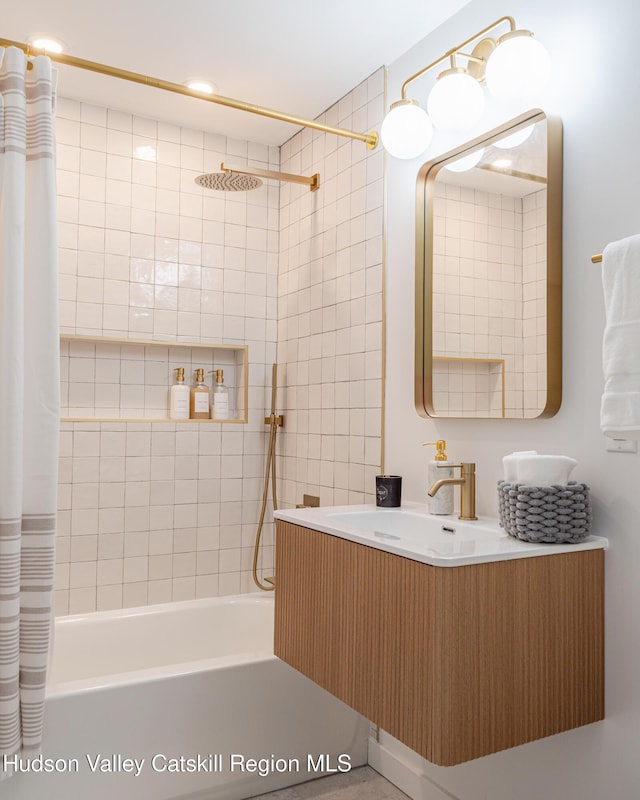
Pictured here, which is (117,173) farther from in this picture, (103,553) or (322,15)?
(103,553)

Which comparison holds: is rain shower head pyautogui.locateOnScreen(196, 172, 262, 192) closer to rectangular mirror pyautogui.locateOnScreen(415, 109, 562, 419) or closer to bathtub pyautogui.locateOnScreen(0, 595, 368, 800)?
rectangular mirror pyautogui.locateOnScreen(415, 109, 562, 419)

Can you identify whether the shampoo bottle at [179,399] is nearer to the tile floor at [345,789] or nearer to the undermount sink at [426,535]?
Result: the undermount sink at [426,535]

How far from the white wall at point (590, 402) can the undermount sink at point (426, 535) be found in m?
0.13

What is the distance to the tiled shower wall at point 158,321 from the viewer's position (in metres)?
2.77

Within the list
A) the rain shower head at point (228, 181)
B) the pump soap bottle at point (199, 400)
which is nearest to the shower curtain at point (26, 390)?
the rain shower head at point (228, 181)

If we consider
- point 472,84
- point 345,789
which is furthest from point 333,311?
point 345,789

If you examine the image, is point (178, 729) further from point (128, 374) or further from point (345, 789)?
point (128, 374)

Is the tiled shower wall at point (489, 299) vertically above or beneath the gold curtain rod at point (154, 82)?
beneath

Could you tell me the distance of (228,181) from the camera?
2600mm

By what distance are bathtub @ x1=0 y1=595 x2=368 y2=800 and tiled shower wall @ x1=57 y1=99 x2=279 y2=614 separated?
390 millimetres

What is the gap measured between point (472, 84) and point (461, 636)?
1.47m

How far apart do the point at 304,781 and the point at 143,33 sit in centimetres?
261

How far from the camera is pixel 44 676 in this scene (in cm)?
171

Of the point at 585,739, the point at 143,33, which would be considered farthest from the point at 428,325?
the point at 143,33
